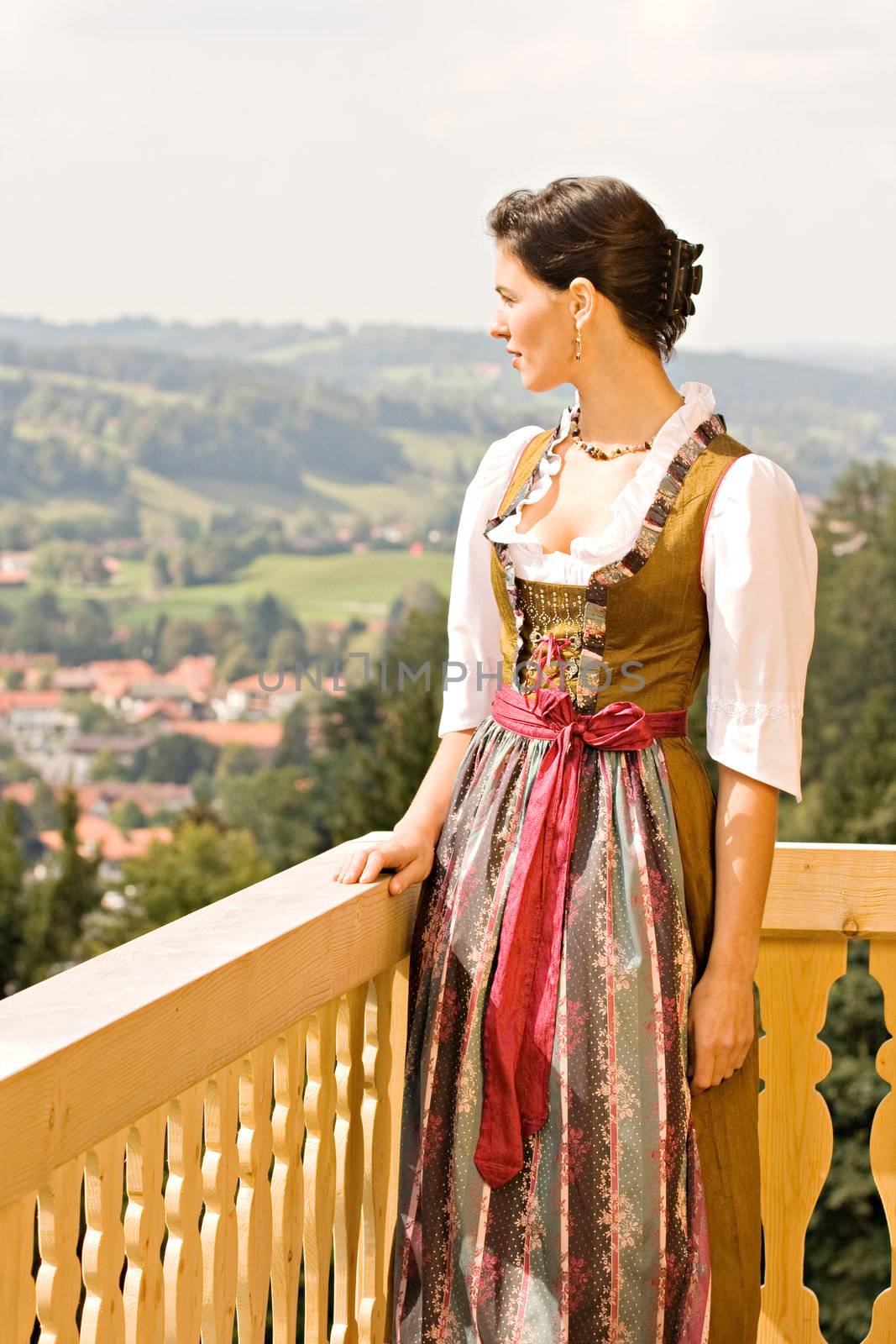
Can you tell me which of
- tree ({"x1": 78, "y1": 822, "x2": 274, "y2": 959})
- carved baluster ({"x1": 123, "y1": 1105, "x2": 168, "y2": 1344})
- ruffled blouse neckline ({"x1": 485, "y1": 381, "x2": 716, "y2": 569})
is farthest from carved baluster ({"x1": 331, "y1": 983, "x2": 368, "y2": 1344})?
tree ({"x1": 78, "y1": 822, "x2": 274, "y2": 959})

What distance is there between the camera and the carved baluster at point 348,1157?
1523 mm

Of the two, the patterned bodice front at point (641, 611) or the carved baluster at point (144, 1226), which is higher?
the patterned bodice front at point (641, 611)

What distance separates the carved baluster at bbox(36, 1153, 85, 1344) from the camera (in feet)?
3.37

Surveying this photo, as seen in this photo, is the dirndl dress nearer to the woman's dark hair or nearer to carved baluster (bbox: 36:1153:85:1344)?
the woman's dark hair

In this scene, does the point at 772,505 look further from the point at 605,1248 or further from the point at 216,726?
the point at 216,726

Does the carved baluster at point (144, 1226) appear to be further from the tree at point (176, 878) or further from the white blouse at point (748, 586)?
the tree at point (176, 878)

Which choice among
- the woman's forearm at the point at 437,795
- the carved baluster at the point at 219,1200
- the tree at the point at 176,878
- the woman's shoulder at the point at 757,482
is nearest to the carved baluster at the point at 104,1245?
the carved baluster at the point at 219,1200

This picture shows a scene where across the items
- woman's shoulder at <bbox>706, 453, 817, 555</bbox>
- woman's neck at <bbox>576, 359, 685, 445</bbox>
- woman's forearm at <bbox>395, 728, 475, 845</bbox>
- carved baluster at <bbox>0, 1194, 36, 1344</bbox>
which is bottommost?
carved baluster at <bbox>0, 1194, 36, 1344</bbox>

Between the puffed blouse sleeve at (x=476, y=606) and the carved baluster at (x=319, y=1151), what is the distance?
1.10 feet

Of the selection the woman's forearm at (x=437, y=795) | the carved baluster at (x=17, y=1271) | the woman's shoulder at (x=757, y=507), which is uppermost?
the woman's shoulder at (x=757, y=507)

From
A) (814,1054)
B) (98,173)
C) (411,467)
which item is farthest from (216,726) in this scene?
(814,1054)

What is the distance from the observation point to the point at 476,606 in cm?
161

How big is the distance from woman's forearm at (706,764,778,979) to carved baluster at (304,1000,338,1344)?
1.18ft

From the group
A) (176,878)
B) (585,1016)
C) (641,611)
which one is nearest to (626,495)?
(641,611)
